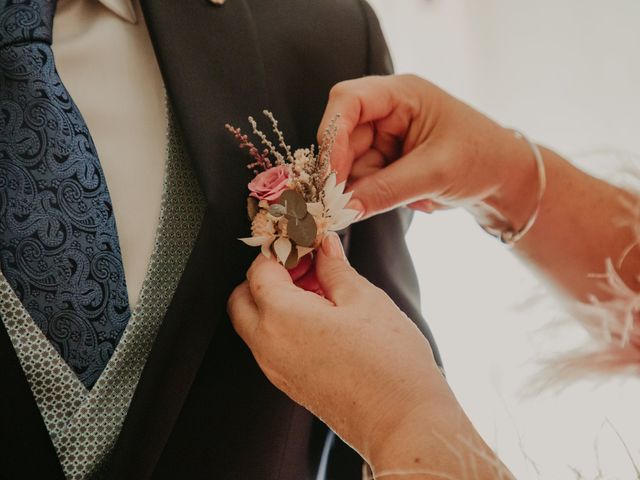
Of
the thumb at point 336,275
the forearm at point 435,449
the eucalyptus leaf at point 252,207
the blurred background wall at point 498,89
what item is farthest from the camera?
the blurred background wall at point 498,89

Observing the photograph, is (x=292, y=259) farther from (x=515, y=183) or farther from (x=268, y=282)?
(x=515, y=183)

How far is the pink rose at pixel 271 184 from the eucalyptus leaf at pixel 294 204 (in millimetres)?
13

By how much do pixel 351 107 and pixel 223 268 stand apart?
268mm

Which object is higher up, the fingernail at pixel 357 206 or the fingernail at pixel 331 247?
the fingernail at pixel 357 206

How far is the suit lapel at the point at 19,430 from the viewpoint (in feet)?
2.27

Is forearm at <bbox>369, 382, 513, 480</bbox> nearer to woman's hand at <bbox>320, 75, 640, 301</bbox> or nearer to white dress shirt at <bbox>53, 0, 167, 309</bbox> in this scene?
woman's hand at <bbox>320, 75, 640, 301</bbox>

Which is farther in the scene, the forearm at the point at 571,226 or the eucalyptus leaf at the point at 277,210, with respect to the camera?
the forearm at the point at 571,226

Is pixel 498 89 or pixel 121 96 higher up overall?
pixel 121 96

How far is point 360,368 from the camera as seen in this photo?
59cm

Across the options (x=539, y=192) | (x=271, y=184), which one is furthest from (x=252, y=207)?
(x=539, y=192)

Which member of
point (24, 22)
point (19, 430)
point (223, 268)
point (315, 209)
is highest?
point (24, 22)

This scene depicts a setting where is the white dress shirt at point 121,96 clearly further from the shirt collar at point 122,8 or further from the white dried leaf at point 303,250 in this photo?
the white dried leaf at point 303,250

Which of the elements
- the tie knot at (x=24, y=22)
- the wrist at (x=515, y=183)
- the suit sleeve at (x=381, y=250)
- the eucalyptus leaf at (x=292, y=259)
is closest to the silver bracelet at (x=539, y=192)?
the wrist at (x=515, y=183)

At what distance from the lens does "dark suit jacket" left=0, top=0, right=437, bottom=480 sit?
74 centimetres
